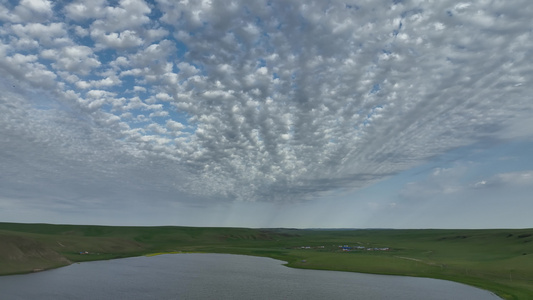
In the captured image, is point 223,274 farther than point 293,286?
Yes

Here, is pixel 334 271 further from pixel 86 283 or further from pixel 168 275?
pixel 86 283

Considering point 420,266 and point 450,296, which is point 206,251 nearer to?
point 420,266

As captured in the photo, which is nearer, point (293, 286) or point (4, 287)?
point (4, 287)

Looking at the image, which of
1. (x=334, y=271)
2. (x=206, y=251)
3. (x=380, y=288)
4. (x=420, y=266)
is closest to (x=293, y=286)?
(x=380, y=288)

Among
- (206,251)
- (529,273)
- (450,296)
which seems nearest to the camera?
(450,296)

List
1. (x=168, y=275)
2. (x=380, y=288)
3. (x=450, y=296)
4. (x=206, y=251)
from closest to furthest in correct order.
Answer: (x=450, y=296) → (x=380, y=288) → (x=168, y=275) → (x=206, y=251)

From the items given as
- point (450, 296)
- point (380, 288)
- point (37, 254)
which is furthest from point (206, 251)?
point (450, 296)
